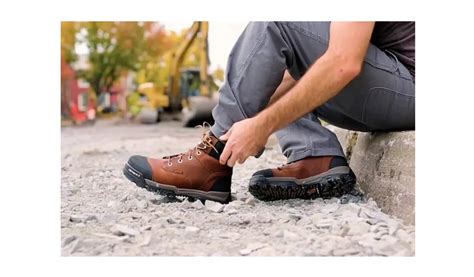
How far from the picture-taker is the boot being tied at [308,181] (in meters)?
1.46

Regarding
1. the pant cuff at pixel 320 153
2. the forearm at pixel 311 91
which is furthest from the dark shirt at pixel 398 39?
the pant cuff at pixel 320 153

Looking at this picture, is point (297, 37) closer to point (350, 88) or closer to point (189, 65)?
point (350, 88)

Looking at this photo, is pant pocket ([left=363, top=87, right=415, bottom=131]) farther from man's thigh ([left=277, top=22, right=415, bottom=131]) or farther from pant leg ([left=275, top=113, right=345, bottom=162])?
pant leg ([left=275, top=113, right=345, bottom=162])

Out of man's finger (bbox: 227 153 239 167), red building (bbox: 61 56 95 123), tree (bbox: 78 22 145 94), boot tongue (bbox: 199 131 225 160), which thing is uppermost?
tree (bbox: 78 22 145 94)

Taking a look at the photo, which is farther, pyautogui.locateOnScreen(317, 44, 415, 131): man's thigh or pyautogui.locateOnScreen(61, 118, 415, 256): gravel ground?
pyautogui.locateOnScreen(317, 44, 415, 131): man's thigh

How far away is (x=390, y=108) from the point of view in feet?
4.56

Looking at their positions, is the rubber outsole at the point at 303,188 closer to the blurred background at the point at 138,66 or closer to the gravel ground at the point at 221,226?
the gravel ground at the point at 221,226

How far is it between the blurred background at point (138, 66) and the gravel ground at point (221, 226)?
0.14 metres

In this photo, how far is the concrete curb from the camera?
1324mm

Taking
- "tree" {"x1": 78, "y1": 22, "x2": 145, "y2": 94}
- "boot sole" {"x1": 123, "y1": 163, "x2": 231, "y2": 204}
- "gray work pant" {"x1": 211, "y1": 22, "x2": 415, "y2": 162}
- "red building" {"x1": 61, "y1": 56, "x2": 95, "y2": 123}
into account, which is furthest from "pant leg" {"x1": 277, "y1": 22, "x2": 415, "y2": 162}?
"red building" {"x1": 61, "y1": 56, "x2": 95, "y2": 123}

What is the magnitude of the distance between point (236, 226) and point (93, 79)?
1.53 feet

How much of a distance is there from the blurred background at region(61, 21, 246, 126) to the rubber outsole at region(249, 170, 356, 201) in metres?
0.19

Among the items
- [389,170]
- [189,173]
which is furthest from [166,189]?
[389,170]
